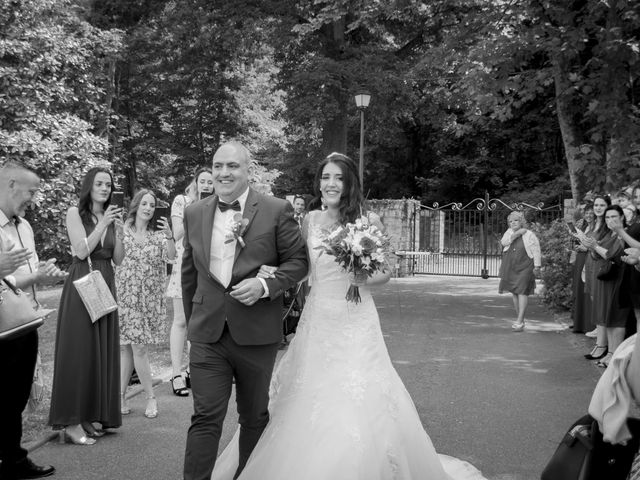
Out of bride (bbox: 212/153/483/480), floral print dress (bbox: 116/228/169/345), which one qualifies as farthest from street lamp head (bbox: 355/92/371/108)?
bride (bbox: 212/153/483/480)

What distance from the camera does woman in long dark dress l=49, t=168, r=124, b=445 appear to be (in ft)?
19.1

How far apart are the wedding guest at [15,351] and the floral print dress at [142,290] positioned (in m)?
1.64

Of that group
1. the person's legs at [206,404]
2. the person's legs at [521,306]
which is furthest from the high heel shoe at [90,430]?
the person's legs at [521,306]

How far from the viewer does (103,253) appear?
6.11 m

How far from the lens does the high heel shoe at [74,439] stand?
584 cm

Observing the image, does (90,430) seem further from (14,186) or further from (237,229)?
(237,229)

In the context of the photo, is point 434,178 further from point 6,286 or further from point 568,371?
point 6,286

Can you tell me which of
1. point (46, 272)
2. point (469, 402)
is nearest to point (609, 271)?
point (469, 402)

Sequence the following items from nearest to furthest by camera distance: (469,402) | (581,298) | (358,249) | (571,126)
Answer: (358,249)
(469,402)
(581,298)
(571,126)

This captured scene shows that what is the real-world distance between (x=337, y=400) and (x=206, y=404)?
920 mm

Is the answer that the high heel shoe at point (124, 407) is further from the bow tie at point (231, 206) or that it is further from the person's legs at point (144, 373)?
the bow tie at point (231, 206)

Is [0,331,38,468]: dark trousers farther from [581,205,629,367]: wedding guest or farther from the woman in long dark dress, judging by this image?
[581,205,629,367]: wedding guest

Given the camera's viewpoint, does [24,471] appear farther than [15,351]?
Yes

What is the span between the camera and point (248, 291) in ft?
13.4
